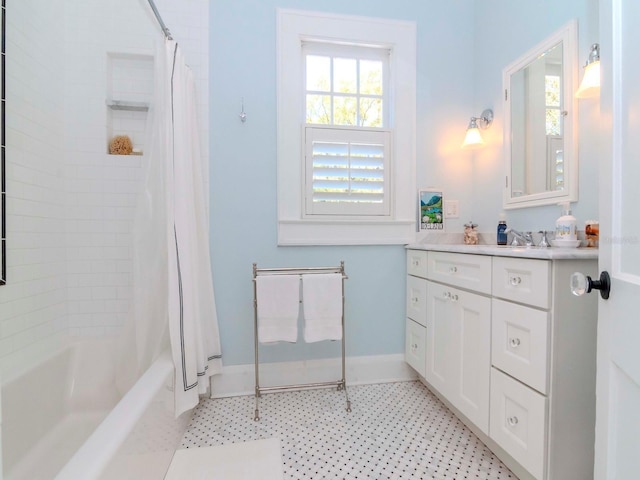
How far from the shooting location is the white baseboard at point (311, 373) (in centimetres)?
188

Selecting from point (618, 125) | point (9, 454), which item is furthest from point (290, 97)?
point (9, 454)

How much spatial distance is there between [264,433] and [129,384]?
0.69 m

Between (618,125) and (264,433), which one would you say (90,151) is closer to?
(264,433)

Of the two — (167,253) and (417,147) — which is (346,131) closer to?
(417,147)

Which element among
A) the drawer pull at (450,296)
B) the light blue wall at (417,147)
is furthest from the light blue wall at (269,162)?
the drawer pull at (450,296)

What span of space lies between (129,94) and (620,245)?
2.22 m

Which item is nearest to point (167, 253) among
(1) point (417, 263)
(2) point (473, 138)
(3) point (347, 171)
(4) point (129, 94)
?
(4) point (129, 94)

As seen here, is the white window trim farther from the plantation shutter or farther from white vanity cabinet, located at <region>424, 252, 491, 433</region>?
white vanity cabinet, located at <region>424, 252, 491, 433</region>

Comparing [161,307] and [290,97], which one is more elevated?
[290,97]

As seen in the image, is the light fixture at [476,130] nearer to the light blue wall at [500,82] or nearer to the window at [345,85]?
the light blue wall at [500,82]

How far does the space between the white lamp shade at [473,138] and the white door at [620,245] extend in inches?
48.2

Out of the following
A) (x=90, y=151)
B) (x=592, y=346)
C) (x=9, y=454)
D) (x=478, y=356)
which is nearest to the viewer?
(x=592, y=346)

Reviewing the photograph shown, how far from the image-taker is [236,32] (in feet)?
6.07

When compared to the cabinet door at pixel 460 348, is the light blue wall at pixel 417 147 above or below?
above
